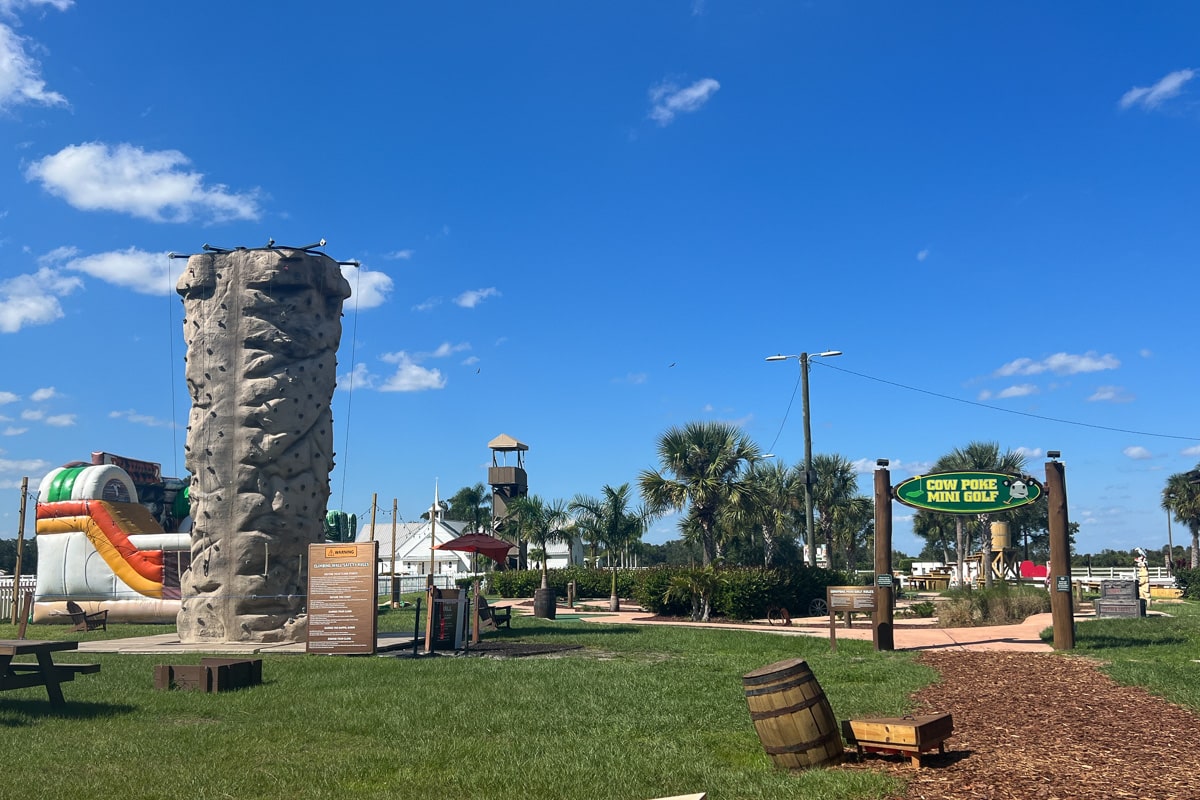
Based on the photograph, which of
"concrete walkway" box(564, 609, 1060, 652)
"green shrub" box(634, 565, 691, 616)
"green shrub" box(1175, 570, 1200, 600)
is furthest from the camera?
"green shrub" box(1175, 570, 1200, 600)

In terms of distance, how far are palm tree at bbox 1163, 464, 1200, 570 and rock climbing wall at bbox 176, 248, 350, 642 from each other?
55016 millimetres

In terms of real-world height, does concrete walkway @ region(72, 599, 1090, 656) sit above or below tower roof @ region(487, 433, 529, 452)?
below

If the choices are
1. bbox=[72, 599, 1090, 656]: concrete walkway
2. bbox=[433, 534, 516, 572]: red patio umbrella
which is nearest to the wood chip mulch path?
bbox=[72, 599, 1090, 656]: concrete walkway

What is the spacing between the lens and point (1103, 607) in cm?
2483

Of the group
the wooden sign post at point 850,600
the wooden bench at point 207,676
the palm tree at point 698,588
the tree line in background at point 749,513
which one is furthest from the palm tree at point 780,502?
the wooden bench at point 207,676

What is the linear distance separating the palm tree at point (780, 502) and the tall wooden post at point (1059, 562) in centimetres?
2330

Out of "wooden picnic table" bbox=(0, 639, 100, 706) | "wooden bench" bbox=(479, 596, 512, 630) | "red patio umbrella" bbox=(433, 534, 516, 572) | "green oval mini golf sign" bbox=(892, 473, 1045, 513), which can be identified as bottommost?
"wooden bench" bbox=(479, 596, 512, 630)

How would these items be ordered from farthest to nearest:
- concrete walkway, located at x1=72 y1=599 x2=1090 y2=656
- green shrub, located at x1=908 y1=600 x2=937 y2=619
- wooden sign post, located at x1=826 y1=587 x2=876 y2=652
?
green shrub, located at x1=908 y1=600 x2=937 y2=619
wooden sign post, located at x1=826 y1=587 x2=876 y2=652
concrete walkway, located at x1=72 y1=599 x2=1090 y2=656

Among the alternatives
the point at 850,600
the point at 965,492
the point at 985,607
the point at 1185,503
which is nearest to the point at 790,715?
the point at 965,492

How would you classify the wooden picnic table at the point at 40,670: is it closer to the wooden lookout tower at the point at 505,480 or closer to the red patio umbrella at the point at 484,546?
the red patio umbrella at the point at 484,546

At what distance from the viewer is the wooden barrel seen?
703cm

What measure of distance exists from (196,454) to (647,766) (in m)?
17.5

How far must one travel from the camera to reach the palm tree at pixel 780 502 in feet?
138

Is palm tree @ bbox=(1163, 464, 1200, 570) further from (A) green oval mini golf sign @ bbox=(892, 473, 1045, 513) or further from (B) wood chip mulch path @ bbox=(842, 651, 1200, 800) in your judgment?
(B) wood chip mulch path @ bbox=(842, 651, 1200, 800)
